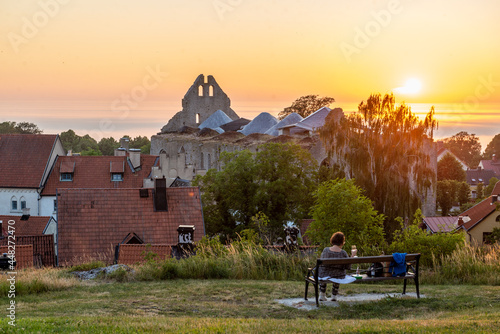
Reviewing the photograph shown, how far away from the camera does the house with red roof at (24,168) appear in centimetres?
4619

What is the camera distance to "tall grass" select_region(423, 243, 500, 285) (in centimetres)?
1115

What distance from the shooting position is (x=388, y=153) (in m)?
32.2

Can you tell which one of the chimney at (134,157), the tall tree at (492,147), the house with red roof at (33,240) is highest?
the tall tree at (492,147)

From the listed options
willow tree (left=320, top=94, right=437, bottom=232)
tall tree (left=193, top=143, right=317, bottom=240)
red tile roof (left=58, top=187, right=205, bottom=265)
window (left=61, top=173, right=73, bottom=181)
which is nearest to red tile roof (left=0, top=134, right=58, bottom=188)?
window (left=61, top=173, right=73, bottom=181)

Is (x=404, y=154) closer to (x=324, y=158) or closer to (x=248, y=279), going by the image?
(x=324, y=158)

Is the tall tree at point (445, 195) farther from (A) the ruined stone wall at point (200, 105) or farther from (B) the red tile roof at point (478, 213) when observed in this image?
(A) the ruined stone wall at point (200, 105)

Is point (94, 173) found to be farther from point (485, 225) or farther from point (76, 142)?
point (76, 142)

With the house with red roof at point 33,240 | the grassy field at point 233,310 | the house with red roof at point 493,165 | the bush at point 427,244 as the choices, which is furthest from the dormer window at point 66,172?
the house with red roof at point 493,165

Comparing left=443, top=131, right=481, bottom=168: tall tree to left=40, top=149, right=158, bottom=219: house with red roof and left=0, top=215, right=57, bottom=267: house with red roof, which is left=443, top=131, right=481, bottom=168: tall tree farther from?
left=0, top=215, right=57, bottom=267: house with red roof

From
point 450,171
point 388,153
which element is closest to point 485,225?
point 388,153

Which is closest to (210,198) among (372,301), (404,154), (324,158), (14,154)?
(404,154)

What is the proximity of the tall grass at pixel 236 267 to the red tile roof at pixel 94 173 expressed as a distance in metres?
34.6

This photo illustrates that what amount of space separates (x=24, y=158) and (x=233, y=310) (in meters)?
44.0

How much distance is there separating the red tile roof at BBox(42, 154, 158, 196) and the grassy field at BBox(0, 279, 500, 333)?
35.8 meters
